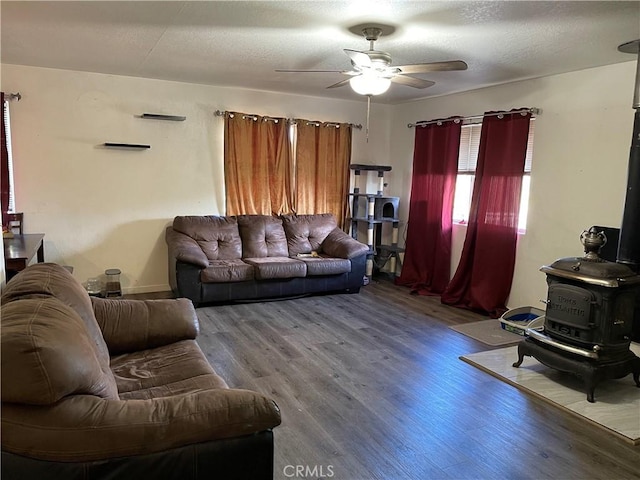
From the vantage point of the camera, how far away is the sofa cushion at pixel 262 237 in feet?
17.9

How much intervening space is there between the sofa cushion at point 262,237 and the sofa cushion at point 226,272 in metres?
0.47

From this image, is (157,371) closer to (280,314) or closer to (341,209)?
(280,314)

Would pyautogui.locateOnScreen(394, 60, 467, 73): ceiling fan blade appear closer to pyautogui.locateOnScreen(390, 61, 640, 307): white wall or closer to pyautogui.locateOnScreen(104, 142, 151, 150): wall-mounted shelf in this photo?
pyautogui.locateOnScreen(390, 61, 640, 307): white wall

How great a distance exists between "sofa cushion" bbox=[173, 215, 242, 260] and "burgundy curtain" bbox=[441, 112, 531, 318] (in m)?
2.61

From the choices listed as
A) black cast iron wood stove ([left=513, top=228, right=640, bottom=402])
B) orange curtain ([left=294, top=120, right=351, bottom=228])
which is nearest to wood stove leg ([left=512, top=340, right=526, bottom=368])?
black cast iron wood stove ([left=513, top=228, right=640, bottom=402])

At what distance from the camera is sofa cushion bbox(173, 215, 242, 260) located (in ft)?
17.1

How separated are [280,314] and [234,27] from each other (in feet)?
8.84

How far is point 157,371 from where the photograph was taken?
2246mm

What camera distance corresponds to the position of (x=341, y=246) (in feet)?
18.4

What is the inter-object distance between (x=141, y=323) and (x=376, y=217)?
165 inches

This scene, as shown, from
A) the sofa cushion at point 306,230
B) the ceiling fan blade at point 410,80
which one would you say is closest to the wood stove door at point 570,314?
the ceiling fan blade at point 410,80

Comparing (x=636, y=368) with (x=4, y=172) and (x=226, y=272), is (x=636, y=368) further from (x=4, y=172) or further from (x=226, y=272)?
(x=4, y=172)

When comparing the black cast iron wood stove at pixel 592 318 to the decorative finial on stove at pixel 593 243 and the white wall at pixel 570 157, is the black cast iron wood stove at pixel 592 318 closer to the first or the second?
the decorative finial on stove at pixel 593 243

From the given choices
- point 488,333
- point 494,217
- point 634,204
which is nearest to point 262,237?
point 494,217
